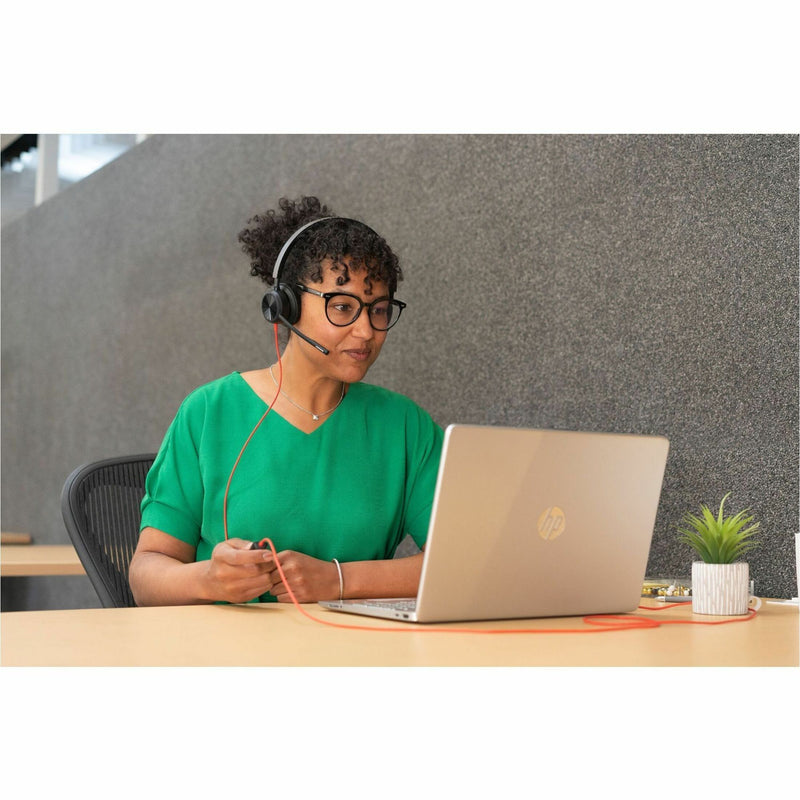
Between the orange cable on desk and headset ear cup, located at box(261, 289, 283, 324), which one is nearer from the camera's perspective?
the orange cable on desk

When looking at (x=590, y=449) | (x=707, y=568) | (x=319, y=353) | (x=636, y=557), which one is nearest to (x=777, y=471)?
(x=707, y=568)

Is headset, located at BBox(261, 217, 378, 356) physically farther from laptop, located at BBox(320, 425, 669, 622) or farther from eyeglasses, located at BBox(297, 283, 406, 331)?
laptop, located at BBox(320, 425, 669, 622)

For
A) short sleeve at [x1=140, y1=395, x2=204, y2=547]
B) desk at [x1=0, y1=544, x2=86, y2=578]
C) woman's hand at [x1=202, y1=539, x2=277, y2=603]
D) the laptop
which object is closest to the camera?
the laptop

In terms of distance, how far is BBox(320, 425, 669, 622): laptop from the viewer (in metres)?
0.95

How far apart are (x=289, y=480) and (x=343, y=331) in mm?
235

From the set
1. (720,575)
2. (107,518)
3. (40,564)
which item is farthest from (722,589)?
(40,564)

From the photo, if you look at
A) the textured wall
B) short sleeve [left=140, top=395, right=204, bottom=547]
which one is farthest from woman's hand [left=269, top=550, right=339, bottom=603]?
the textured wall

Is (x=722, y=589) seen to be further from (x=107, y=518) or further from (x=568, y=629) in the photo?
(x=107, y=518)

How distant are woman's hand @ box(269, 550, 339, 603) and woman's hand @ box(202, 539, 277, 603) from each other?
0.02 metres

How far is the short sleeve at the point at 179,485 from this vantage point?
1.37m

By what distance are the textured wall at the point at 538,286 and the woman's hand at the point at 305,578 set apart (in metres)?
0.68
